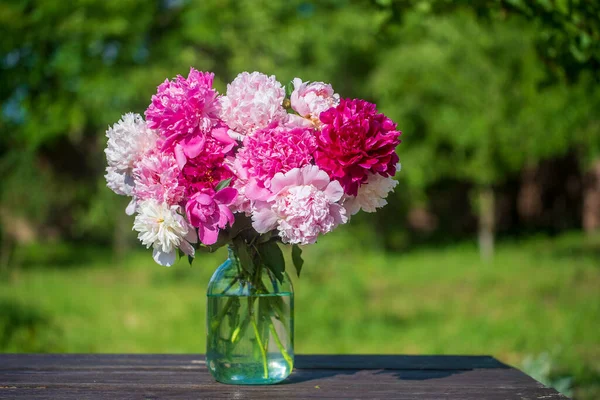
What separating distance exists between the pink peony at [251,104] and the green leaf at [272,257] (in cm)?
29

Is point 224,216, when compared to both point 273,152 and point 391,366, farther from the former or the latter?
point 391,366

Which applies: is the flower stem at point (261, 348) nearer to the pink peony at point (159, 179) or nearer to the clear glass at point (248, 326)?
the clear glass at point (248, 326)

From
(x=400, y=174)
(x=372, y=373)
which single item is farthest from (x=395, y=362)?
→ (x=400, y=174)

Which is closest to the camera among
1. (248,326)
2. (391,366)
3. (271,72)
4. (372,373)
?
(248,326)

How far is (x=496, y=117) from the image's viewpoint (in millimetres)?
13445

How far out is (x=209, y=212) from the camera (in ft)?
6.08

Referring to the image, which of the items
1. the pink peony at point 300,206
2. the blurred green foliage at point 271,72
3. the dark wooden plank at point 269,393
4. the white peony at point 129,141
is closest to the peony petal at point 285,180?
the pink peony at point 300,206

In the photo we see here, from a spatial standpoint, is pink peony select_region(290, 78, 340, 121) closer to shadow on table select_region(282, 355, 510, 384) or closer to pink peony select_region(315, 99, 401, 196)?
pink peony select_region(315, 99, 401, 196)

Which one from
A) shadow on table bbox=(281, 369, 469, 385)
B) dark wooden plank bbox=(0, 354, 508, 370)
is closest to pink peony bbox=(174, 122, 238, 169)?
shadow on table bbox=(281, 369, 469, 385)

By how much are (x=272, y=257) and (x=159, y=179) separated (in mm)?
346

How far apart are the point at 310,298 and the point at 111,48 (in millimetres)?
3736

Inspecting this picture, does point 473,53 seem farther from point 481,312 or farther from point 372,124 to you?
point 372,124

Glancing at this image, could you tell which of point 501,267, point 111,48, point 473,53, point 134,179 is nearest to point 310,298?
point 111,48

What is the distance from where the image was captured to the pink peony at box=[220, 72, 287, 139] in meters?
1.92
